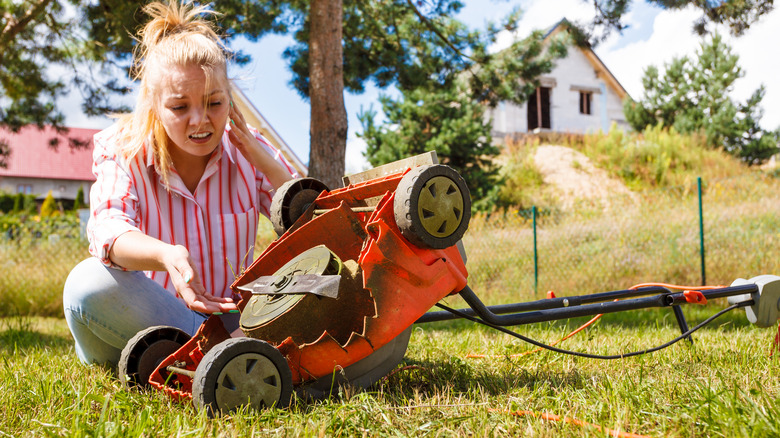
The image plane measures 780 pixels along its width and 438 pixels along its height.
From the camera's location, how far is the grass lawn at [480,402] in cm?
143

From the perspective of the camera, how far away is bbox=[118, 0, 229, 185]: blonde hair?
2.00 meters

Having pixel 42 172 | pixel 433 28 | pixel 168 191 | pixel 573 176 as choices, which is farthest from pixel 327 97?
pixel 42 172

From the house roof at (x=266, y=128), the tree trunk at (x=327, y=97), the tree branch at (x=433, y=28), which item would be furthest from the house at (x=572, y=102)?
the tree trunk at (x=327, y=97)

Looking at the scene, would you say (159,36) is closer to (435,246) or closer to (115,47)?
(435,246)

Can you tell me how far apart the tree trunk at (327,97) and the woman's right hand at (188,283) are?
142 inches

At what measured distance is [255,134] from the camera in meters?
2.53

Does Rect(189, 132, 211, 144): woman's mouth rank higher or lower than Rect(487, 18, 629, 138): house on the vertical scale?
lower

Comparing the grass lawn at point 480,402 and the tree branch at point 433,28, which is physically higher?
the tree branch at point 433,28

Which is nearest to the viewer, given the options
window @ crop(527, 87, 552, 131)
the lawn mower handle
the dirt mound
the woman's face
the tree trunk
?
the lawn mower handle

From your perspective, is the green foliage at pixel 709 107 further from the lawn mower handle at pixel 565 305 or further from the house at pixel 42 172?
the house at pixel 42 172

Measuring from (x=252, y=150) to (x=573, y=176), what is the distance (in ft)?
47.8

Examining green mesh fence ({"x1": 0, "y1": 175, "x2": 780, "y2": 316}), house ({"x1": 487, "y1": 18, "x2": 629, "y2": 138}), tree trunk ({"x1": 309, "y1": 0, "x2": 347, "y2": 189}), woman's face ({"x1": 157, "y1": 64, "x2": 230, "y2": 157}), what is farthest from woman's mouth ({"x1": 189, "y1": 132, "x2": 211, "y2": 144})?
house ({"x1": 487, "y1": 18, "x2": 629, "y2": 138})

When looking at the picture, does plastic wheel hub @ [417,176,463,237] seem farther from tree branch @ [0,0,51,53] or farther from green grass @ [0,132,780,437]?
tree branch @ [0,0,51,53]

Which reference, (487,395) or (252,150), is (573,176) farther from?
(487,395)
